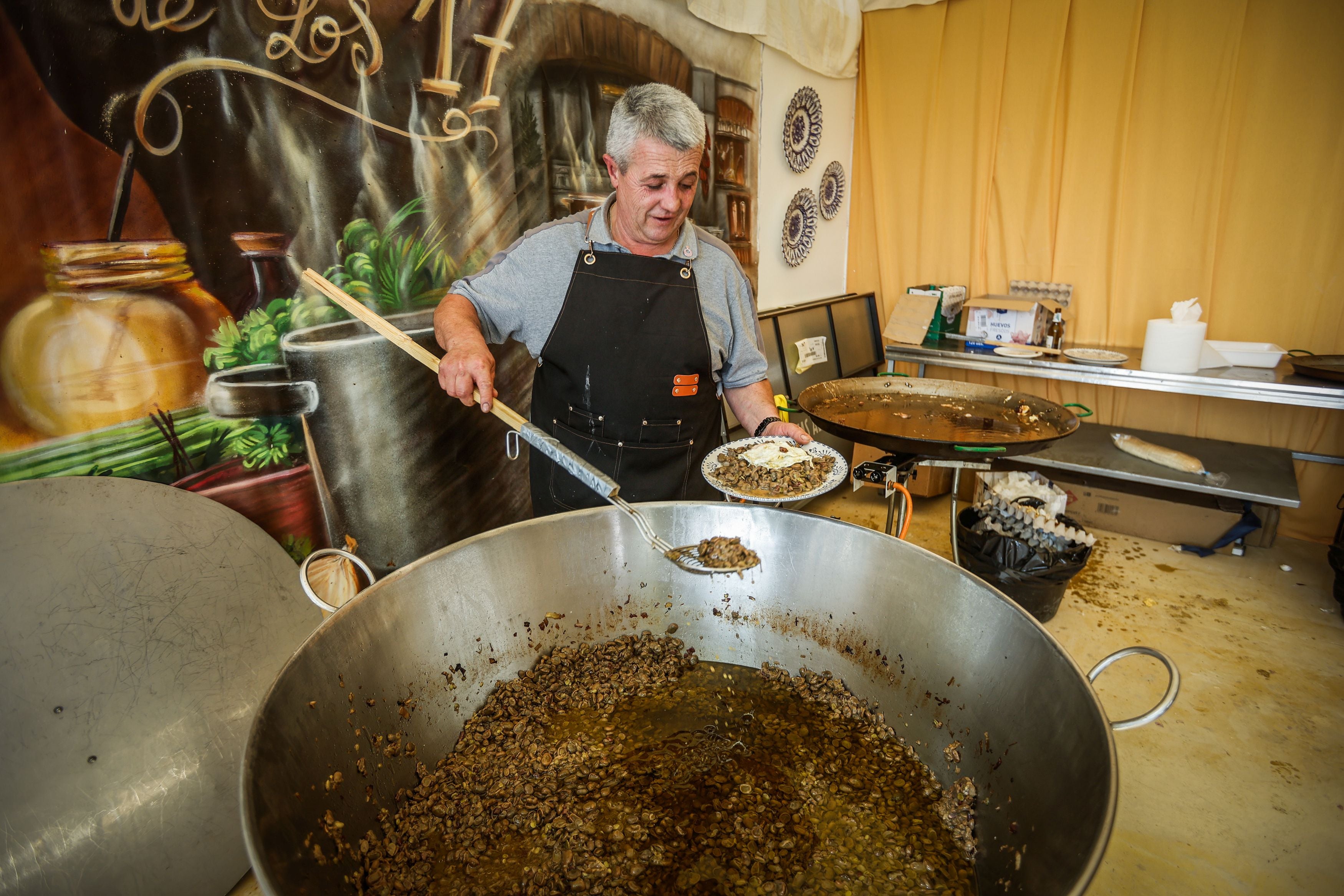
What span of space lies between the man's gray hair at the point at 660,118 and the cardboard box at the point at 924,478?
2.47m

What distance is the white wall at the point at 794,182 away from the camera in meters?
3.38

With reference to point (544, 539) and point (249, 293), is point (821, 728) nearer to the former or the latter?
point (544, 539)

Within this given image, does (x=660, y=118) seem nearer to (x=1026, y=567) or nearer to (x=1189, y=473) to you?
(x=1026, y=567)

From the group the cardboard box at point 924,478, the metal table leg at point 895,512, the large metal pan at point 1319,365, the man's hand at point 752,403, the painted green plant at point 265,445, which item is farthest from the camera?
the cardboard box at point 924,478

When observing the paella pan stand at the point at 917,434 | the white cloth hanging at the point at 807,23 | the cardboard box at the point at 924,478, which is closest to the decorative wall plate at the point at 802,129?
the white cloth hanging at the point at 807,23

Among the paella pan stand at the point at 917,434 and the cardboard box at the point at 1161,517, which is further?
the cardboard box at the point at 1161,517

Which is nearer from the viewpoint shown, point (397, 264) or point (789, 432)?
point (789, 432)

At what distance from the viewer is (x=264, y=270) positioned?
1646mm

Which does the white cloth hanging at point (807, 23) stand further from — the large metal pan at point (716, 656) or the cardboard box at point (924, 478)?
the large metal pan at point (716, 656)

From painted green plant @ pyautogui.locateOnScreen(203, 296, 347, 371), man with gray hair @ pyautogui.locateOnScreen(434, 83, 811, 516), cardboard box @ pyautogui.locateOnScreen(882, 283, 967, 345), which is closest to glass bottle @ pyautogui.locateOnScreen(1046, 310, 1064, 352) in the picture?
cardboard box @ pyautogui.locateOnScreen(882, 283, 967, 345)

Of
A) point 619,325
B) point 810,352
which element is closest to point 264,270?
point 619,325

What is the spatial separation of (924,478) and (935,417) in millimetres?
1217

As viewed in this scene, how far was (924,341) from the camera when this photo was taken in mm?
3945

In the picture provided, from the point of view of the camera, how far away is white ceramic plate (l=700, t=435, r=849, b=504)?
4.80ft
